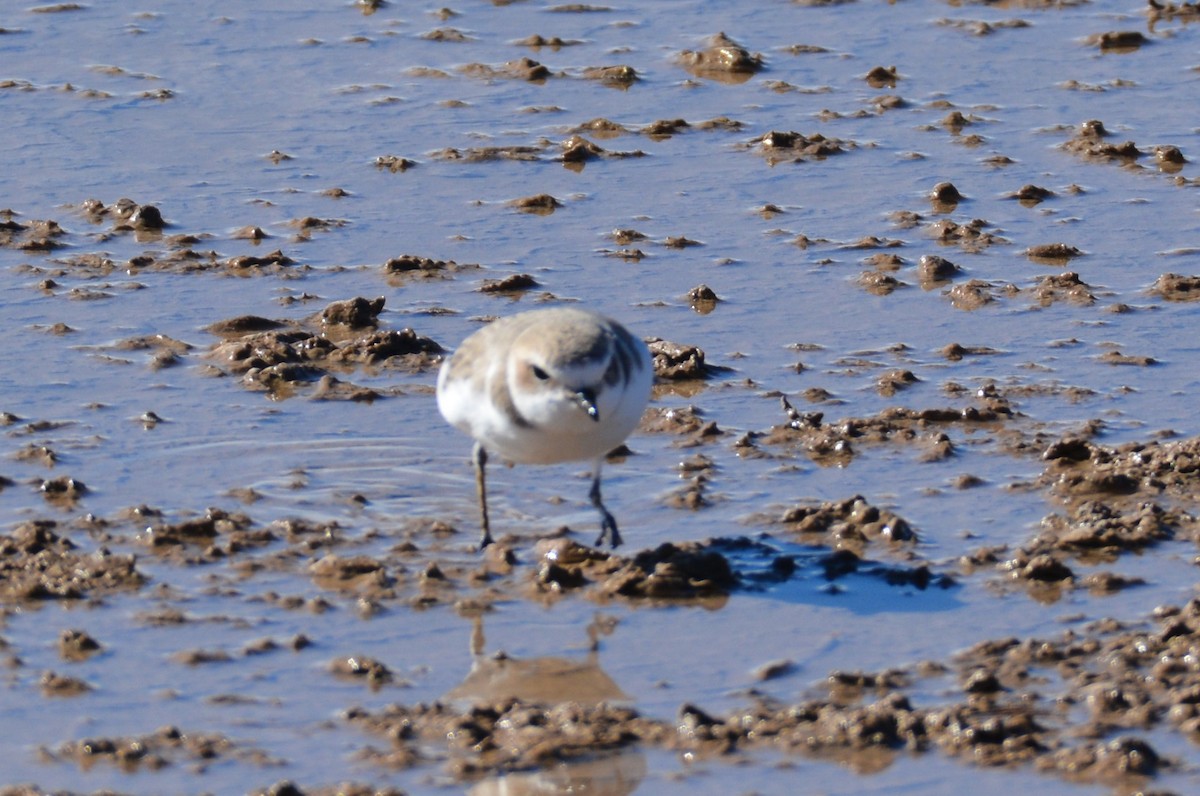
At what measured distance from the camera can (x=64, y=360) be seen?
9.41 m

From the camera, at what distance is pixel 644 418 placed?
29.1 feet

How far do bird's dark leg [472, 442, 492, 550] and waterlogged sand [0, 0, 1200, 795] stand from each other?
0.16 metres

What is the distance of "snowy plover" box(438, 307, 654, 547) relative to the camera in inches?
281

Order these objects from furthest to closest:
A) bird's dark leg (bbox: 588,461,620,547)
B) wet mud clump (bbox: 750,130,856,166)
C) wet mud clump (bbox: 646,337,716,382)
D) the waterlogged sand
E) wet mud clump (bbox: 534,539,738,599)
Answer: wet mud clump (bbox: 750,130,856,166) → wet mud clump (bbox: 646,337,716,382) → bird's dark leg (bbox: 588,461,620,547) → wet mud clump (bbox: 534,539,738,599) → the waterlogged sand

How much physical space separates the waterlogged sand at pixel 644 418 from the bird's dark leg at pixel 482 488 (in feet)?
0.52

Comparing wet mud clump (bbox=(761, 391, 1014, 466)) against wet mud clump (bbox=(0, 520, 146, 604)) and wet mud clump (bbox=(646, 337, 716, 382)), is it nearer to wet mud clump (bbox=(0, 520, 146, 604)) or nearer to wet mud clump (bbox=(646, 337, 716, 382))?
wet mud clump (bbox=(646, 337, 716, 382))

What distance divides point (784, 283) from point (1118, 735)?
175 inches

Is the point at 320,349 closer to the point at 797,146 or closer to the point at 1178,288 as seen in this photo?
the point at 797,146

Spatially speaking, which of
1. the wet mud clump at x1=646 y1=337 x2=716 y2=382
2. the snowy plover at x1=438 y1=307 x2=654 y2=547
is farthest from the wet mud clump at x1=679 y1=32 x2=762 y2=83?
the snowy plover at x1=438 y1=307 x2=654 y2=547

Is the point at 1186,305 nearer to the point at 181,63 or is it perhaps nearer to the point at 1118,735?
the point at 1118,735

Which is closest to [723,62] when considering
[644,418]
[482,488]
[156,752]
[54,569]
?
[644,418]

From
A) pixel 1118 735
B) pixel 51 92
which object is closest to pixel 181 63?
pixel 51 92

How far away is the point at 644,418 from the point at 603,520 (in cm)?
133

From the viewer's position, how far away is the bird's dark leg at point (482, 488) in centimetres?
766
